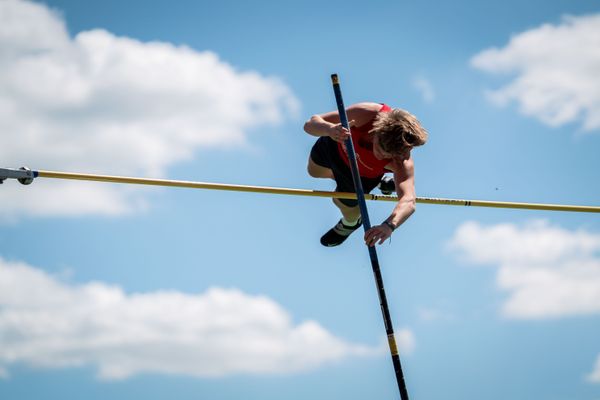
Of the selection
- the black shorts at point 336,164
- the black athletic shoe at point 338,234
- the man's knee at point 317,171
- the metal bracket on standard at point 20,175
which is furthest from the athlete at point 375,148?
the metal bracket on standard at point 20,175

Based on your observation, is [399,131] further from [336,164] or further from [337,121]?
[336,164]

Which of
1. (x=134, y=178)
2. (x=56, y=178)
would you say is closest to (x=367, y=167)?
(x=134, y=178)

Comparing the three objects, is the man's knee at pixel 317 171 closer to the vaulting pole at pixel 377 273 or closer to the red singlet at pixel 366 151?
the red singlet at pixel 366 151

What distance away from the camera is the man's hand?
24.8 feet

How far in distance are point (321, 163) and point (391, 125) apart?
1.79m

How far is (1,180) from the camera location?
8391 millimetres

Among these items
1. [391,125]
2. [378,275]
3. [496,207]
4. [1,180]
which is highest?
[496,207]

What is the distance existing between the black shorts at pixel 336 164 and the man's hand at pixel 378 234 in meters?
1.73

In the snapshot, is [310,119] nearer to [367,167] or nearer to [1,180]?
[367,167]

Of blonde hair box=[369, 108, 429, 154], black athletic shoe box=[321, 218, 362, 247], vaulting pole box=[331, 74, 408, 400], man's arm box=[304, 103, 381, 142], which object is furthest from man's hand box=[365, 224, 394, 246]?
black athletic shoe box=[321, 218, 362, 247]

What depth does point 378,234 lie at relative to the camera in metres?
7.57

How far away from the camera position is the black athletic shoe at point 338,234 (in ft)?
33.7

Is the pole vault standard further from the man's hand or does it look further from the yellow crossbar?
the man's hand

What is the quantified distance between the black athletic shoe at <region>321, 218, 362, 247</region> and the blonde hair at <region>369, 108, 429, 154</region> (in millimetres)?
2238
